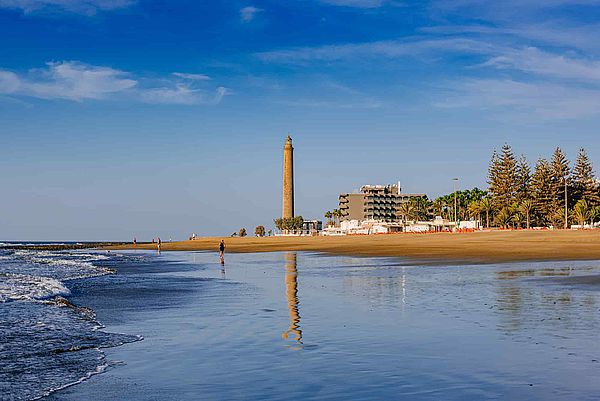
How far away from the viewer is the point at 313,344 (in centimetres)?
1238

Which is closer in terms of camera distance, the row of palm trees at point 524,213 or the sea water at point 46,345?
the sea water at point 46,345

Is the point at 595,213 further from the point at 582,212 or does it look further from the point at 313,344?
the point at 313,344

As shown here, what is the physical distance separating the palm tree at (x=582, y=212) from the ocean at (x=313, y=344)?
97.4 metres

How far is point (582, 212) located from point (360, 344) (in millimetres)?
111656

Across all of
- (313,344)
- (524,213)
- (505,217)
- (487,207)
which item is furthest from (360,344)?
(487,207)

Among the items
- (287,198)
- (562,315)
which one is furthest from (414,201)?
(562,315)

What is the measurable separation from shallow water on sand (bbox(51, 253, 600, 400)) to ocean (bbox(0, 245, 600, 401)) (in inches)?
1.2

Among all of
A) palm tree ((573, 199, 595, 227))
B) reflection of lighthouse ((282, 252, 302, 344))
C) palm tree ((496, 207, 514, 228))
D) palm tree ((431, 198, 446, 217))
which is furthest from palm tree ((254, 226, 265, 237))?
reflection of lighthouse ((282, 252, 302, 344))

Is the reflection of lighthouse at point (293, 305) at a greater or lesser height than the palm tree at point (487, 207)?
lesser

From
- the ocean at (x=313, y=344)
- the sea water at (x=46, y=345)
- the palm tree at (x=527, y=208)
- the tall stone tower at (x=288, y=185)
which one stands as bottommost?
the sea water at (x=46, y=345)

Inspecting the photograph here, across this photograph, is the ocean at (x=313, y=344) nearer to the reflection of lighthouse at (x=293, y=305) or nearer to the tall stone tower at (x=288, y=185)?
the reflection of lighthouse at (x=293, y=305)

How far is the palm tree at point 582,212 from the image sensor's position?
112375 millimetres

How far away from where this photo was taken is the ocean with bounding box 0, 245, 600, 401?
30.0 feet

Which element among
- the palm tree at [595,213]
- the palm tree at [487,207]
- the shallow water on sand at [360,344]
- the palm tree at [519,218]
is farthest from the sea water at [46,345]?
the palm tree at [487,207]
